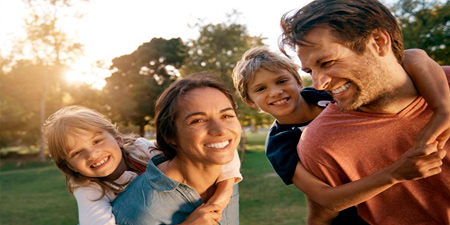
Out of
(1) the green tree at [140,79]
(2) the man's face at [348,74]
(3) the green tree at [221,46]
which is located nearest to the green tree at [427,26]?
(3) the green tree at [221,46]

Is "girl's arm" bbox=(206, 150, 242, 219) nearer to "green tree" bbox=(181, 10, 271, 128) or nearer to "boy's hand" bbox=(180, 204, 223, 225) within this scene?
"boy's hand" bbox=(180, 204, 223, 225)

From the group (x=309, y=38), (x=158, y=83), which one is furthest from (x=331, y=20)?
(x=158, y=83)

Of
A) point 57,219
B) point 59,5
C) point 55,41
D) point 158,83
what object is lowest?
point 158,83

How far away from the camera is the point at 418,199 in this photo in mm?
2238

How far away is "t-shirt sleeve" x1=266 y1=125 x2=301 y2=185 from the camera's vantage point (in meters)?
2.55

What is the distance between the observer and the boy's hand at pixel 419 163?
1.95 meters

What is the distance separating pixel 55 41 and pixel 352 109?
83.0ft

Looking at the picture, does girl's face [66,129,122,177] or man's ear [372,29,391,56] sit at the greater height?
man's ear [372,29,391,56]

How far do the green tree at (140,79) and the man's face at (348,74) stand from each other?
3009 centimetres

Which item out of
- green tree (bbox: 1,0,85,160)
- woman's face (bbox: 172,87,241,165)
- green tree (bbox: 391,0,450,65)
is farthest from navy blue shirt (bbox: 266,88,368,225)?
green tree (bbox: 1,0,85,160)

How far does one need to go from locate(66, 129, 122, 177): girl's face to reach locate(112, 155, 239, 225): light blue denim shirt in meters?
0.55

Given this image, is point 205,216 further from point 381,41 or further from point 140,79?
point 140,79

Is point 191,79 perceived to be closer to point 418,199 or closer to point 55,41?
point 418,199

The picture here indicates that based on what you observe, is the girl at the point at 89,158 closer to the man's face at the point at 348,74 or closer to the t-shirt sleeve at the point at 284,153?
the t-shirt sleeve at the point at 284,153
